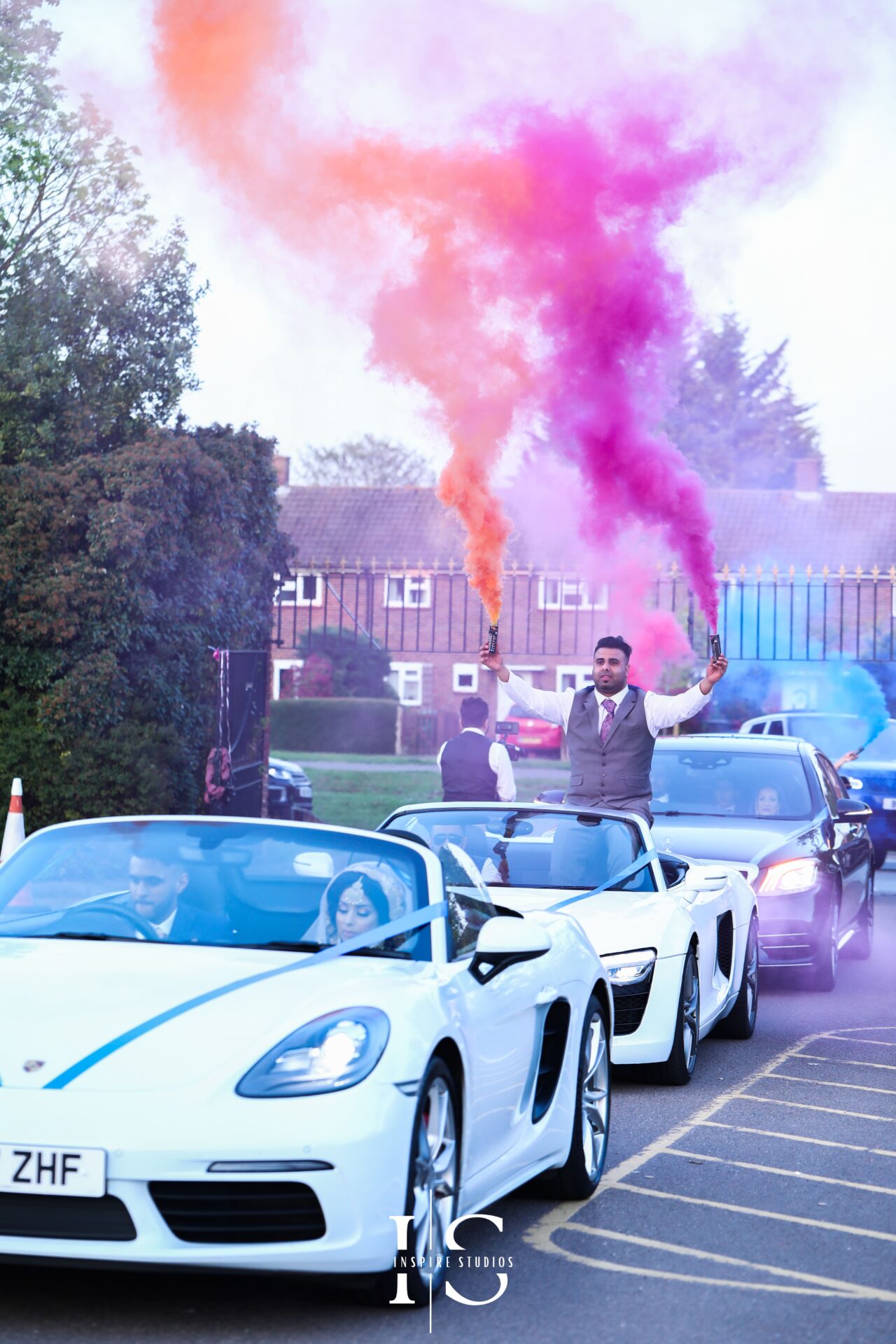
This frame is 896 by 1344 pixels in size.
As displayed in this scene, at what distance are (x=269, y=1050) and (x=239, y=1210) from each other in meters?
0.38

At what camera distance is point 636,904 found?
8516 mm

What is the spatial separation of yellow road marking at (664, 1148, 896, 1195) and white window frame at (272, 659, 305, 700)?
3223cm

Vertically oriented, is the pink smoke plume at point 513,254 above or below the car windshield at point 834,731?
above

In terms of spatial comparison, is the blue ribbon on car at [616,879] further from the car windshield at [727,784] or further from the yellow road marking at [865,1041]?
the car windshield at [727,784]

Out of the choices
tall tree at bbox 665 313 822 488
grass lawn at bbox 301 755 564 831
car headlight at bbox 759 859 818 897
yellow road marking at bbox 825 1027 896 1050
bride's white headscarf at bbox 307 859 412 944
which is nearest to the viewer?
bride's white headscarf at bbox 307 859 412 944

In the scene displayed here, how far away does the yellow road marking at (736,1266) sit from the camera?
498 centimetres

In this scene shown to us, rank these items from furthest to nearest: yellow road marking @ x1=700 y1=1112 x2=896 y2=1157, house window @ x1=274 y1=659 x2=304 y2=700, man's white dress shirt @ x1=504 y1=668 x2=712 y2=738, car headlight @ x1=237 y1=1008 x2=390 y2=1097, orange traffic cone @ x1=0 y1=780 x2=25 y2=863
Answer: house window @ x1=274 y1=659 x2=304 y2=700
orange traffic cone @ x1=0 y1=780 x2=25 y2=863
man's white dress shirt @ x1=504 y1=668 x2=712 y2=738
yellow road marking @ x1=700 y1=1112 x2=896 y2=1157
car headlight @ x1=237 y1=1008 x2=390 y2=1097

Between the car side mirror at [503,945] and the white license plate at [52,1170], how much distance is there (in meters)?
1.39

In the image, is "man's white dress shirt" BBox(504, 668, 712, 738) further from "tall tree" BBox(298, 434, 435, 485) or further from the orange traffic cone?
"tall tree" BBox(298, 434, 435, 485)

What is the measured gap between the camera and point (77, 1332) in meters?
4.45

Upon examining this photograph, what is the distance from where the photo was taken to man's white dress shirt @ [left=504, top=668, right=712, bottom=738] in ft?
34.4

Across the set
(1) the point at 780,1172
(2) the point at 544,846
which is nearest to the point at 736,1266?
(1) the point at 780,1172

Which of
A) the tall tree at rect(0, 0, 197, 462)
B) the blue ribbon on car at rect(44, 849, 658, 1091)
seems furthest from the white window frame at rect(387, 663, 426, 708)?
the blue ribbon on car at rect(44, 849, 658, 1091)

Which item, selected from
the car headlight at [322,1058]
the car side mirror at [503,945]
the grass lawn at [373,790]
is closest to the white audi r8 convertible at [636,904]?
the car side mirror at [503,945]
